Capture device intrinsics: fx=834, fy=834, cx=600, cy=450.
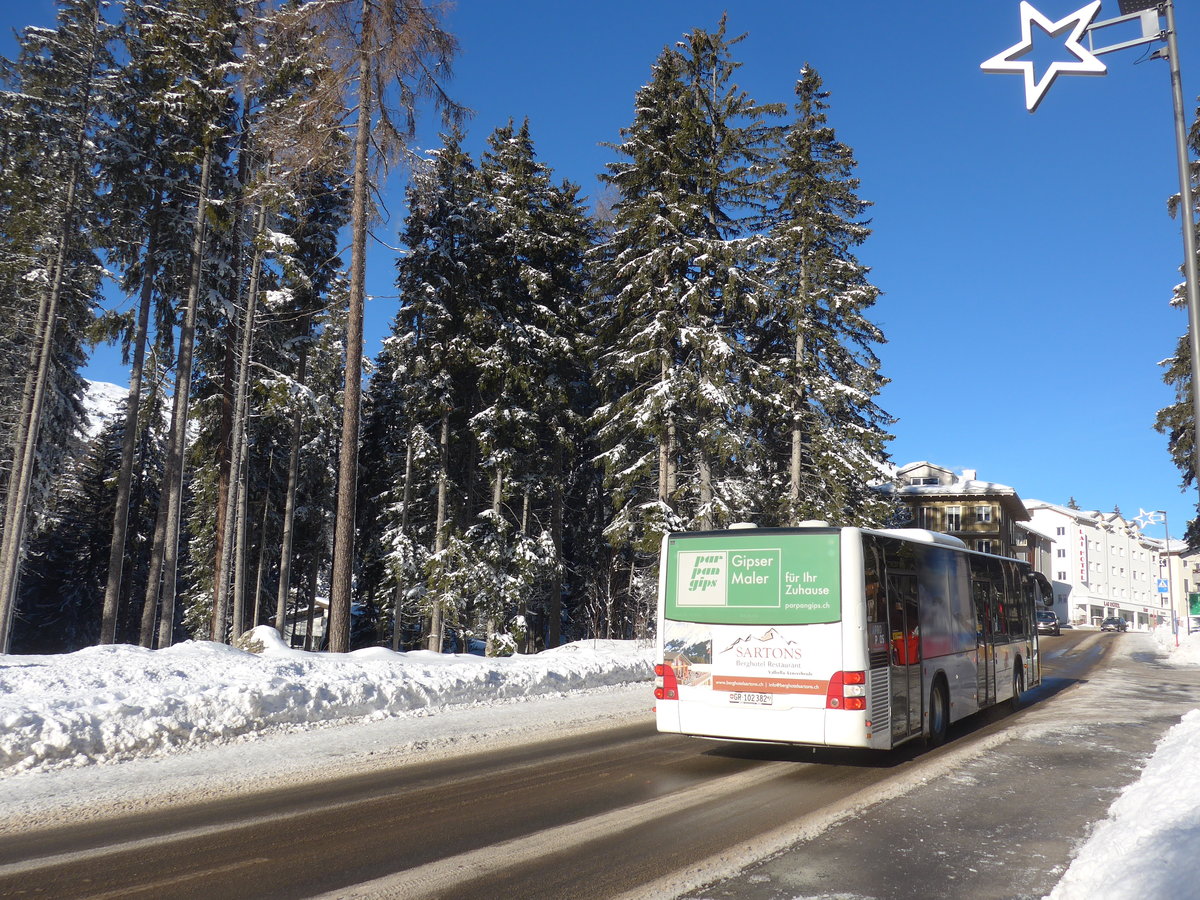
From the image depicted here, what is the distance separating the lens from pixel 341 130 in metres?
18.2

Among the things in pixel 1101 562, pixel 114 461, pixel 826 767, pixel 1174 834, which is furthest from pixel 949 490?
pixel 1174 834

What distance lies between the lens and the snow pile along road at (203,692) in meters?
8.99

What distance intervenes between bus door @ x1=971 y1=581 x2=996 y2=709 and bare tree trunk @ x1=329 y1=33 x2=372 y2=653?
11.7 meters

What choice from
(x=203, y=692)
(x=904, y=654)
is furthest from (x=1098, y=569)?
(x=203, y=692)

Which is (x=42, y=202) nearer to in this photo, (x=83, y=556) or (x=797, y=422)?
(x=797, y=422)

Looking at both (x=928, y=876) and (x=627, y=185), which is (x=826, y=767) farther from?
(x=627, y=185)

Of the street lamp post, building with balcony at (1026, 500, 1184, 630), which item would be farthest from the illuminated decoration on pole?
building with balcony at (1026, 500, 1184, 630)

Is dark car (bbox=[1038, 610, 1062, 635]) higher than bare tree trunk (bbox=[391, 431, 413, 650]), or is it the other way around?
bare tree trunk (bbox=[391, 431, 413, 650])

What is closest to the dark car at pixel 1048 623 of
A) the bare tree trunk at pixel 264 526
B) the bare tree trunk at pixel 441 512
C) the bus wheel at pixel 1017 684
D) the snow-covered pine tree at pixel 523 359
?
the snow-covered pine tree at pixel 523 359

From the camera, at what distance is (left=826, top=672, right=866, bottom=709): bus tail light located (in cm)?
934

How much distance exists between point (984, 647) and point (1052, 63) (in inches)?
379

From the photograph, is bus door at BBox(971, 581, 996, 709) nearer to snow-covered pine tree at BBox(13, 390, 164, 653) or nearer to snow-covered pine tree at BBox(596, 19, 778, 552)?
snow-covered pine tree at BBox(596, 19, 778, 552)

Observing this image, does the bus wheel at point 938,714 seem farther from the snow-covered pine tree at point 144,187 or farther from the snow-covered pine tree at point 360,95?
the snow-covered pine tree at point 144,187

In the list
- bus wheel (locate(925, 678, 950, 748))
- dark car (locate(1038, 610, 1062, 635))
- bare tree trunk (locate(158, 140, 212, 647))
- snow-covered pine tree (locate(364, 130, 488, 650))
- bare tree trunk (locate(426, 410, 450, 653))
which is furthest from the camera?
dark car (locate(1038, 610, 1062, 635))
